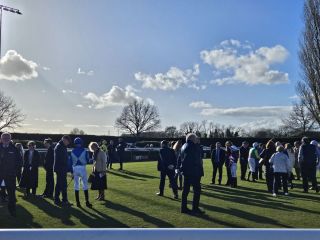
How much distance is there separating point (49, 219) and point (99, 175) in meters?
3.02

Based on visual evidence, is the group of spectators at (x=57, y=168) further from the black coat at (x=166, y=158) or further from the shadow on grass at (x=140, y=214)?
the black coat at (x=166, y=158)

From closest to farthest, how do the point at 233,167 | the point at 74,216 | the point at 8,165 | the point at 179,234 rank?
the point at 179,234
the point at 8,165
the point at 74,216
the point at 233,167

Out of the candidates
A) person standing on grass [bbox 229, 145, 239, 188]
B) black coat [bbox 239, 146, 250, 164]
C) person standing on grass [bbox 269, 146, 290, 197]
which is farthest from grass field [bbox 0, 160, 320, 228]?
A: black coat [bbox 239, 146, 250, 164]

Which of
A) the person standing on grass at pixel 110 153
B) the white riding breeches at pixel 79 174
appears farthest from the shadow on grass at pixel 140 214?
the person standing on grass at pixel 110 153

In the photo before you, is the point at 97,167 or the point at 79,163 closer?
the point at 79,163

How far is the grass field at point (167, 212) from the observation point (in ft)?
30.4

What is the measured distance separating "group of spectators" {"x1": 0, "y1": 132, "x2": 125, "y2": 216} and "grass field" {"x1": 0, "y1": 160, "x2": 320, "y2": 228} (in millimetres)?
419

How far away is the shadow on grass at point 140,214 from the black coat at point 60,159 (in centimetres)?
155

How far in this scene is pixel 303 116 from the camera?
224ft

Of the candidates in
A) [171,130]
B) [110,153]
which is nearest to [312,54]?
[110,153]

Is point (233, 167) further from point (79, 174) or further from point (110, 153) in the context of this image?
point (110, 153)

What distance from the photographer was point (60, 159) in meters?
12.0

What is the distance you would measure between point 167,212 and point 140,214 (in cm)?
71

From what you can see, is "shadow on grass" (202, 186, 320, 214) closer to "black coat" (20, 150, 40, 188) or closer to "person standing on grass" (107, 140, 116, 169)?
"black coat" (20, 150, 40, 188)
